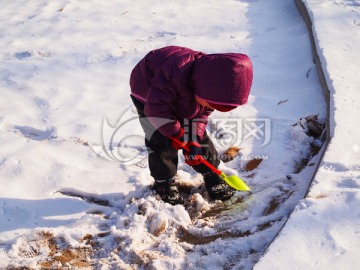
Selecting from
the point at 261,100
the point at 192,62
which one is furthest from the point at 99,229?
the point at 261,100

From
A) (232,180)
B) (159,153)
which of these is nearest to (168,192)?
(159,153)

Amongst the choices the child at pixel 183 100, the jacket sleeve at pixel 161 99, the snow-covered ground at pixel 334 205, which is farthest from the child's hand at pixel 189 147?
the snow-covered ground at pixel 334 205

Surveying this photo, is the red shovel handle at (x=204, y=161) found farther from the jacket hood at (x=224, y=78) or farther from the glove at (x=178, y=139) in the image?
the jacket hood at (x=224, y=78)

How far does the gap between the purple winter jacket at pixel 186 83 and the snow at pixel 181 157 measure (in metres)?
0.47

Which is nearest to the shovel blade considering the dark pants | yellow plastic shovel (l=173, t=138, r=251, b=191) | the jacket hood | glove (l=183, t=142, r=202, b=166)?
yellow plastic shovel (l=173, t=138, r=251, b=191)

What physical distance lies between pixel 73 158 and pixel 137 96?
0.65 meters

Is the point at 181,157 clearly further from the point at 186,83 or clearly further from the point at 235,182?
the point at 186,83

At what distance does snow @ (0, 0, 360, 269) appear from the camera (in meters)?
1.79

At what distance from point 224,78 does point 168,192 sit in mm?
743

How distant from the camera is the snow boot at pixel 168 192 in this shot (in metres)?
2.19

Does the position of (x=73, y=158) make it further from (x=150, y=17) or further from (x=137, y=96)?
(x=150, y=17)

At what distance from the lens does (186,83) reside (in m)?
1.91

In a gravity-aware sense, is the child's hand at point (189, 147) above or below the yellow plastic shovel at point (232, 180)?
above

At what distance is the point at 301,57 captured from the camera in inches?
142
